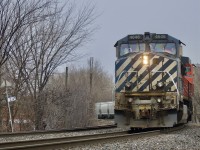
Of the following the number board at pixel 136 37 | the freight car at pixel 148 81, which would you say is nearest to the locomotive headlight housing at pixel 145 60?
the freight car at pixel 148 81

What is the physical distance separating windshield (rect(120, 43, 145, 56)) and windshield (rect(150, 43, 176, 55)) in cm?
35

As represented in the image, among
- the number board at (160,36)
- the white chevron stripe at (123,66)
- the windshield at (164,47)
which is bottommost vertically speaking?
the white chevron stripe at (123,66)

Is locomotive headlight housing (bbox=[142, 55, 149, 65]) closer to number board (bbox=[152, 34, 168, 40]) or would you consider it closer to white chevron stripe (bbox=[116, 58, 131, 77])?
white chevron stripe (bbox=[116, 58, 131, 77])

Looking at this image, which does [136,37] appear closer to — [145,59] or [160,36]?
[160,36]

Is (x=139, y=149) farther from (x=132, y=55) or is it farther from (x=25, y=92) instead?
(x=25, y=92)

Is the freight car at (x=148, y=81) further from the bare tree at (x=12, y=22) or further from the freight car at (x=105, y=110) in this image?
the freight car at (x=105, y=110)

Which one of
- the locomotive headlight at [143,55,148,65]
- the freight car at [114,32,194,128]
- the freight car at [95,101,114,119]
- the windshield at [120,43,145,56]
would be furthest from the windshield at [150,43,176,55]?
the freight car at [95,101,114,119]

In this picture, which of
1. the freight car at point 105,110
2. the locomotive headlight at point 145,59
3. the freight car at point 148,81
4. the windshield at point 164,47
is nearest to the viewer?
the freight car at point 148,81

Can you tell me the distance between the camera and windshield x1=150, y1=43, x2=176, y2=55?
13.2 metres

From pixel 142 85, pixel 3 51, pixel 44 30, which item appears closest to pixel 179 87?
pixel 142 85

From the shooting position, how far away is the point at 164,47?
13.3 metres

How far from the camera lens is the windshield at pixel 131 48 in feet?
43.8

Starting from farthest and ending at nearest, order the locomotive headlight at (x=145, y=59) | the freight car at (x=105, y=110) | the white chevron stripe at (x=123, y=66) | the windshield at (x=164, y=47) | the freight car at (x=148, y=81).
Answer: the freight car at (x=105, y=110), the windshield at (x=164, y=47), the white chevron stripe at (x=123, y=66), the locomotive headlight at (x=145, y=59), the freight car at (x=148, y=81)

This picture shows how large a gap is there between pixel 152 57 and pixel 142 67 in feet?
1.58
